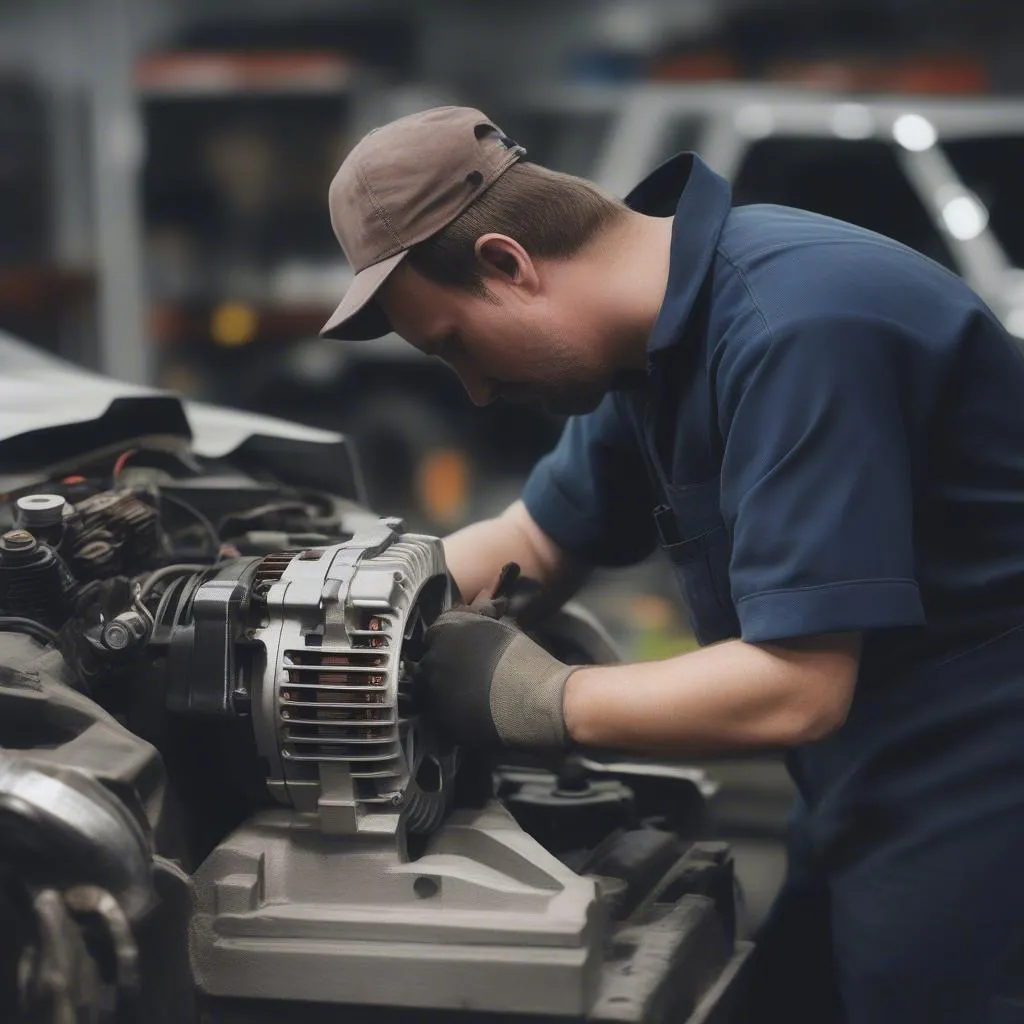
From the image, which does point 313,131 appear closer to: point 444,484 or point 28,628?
point 444,484

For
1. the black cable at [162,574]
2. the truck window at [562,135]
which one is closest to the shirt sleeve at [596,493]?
the black cable at [162,574]

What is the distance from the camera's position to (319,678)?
1553mm

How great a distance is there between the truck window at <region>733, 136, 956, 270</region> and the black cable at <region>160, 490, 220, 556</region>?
2889 millimetres

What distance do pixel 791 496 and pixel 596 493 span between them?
0.60 m

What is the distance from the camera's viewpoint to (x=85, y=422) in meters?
1.98

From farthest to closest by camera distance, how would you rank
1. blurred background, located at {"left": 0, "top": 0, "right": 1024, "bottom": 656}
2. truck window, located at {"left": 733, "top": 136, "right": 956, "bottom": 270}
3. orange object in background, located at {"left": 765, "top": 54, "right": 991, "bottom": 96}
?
blurred background, located at {"left": 0, "top": 0, "right": 1024, "bottom": 656}, orange object in background, located at {"left": 765, "top": 54, "right": 991, "bottom": 96}, truck window, located at {"left": 733, "top": 136, "right": 956, "bottom": 270}

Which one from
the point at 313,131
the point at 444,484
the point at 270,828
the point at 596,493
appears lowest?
the point at 444,484

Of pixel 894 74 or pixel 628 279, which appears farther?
pixel 894 74

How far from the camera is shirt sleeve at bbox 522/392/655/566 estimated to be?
6.77 ft

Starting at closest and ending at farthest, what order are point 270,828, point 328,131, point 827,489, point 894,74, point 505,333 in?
point 827,489
point 270,828
point 505,333
point 894,74
point 328,131

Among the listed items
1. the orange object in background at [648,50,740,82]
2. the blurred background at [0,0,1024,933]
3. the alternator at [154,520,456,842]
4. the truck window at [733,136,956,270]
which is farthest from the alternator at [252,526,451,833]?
the orange object in background at [648,50,740,82]

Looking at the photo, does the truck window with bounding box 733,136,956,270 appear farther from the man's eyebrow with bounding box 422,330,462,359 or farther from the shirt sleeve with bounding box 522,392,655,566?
the man's eyebrow with bounding box 422,330,462,359

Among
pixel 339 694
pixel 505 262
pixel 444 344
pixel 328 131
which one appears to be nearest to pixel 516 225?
pixel 505 262

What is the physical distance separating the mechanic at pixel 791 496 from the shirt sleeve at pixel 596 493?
7.8 inches
